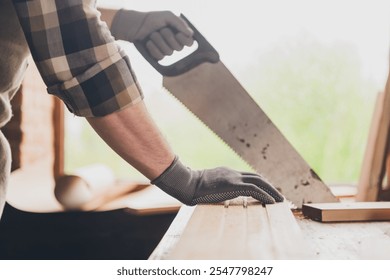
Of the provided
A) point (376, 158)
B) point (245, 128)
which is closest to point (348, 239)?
point (245, 128)

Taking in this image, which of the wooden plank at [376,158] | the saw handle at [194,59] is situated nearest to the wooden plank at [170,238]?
the saw handle at [194,59]

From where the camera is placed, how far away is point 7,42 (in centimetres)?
59

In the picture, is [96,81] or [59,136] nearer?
[96,81]

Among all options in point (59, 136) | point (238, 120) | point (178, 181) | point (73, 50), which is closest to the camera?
point (73, 50)

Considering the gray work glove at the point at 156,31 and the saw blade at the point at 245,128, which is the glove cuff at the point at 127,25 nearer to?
the gray work glove at the point at 156,31

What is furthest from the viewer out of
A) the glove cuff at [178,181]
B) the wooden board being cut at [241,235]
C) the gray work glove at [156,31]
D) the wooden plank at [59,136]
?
the wooden plank at [59,136]

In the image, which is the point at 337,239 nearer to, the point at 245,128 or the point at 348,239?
the point at 348,239

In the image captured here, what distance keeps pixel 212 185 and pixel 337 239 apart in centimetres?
18

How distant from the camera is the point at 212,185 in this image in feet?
2.10

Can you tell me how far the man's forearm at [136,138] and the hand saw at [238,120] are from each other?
0.28 metres

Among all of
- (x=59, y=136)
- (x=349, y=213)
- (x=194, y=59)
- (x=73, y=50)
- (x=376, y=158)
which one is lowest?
(x=59, y=136)

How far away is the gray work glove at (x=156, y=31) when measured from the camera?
75 centimetres

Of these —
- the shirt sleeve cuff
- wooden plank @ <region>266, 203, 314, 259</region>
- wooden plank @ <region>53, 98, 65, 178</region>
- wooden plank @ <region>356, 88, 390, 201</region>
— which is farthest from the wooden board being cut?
wooden plank @ <region>53, 98, 65, 178</region>

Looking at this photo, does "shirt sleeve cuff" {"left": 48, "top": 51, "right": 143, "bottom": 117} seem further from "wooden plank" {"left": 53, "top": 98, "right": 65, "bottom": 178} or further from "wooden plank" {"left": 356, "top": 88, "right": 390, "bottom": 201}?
"wooden plank" {"left": 53, "top": 98, "right": 65, "bottom": 178}
